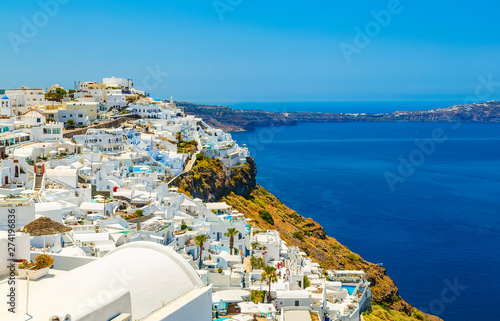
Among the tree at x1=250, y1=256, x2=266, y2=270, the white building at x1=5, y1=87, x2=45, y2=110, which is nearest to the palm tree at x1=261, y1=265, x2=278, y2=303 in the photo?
the tree at x1=250, y1=256, x2=266, y2=270

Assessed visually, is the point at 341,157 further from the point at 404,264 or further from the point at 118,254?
the point at 118,254

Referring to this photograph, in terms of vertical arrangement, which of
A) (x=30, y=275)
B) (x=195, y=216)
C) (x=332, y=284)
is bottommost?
(x=332, y=284)

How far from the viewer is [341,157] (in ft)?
403

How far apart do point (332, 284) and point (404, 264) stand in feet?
80.6

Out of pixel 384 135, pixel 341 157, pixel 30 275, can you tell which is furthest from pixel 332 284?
pixel 384 135

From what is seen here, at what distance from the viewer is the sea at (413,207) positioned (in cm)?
4656

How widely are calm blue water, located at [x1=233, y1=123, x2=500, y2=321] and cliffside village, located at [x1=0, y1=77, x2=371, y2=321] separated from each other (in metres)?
14.3

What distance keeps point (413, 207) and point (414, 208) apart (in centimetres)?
63

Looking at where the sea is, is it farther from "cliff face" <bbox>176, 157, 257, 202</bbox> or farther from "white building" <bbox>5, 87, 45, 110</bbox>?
"white building" <bbox>5, 87, 45, 110</bbox>

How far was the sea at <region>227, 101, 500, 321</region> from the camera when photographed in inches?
1833

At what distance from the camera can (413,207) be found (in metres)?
73.8

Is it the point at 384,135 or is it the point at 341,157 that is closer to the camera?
the point at 341,157

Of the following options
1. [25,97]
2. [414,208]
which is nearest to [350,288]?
[25,97]

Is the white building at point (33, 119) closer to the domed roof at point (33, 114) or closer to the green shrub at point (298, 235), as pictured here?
the domed roof at point (33, 114)
